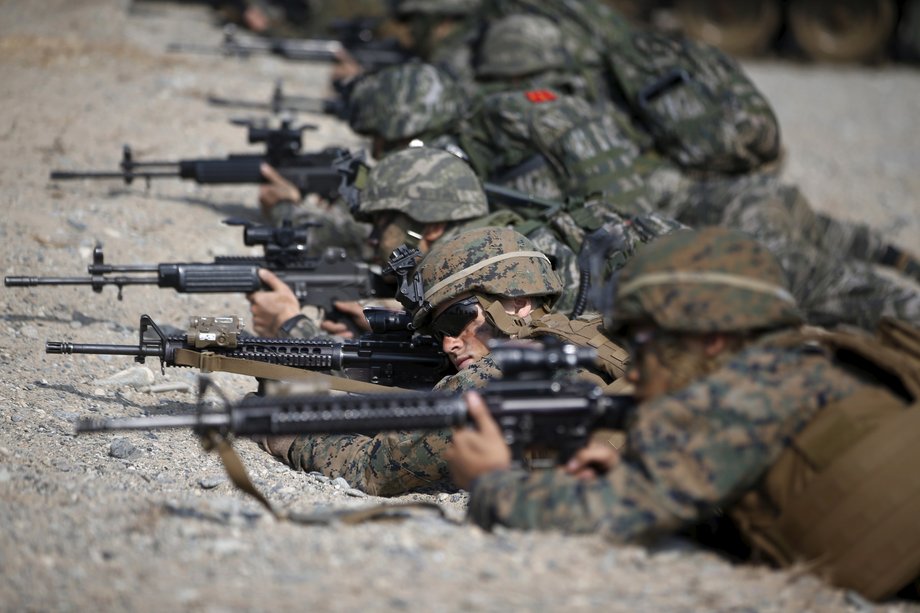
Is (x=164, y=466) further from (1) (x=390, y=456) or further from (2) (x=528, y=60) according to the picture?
(2) (x=528, y=60)

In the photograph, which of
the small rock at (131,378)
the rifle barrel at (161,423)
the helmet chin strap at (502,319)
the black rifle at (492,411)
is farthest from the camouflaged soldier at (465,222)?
the rifle barrel at (161,423)

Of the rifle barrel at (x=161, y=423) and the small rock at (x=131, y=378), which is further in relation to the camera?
the small rock at (x=131, y=378)

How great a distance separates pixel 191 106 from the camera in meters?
12.5

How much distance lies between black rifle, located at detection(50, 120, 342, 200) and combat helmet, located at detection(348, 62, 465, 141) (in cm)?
61

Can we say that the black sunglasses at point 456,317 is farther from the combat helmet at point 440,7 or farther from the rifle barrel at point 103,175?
the combat helmet at point 440,7

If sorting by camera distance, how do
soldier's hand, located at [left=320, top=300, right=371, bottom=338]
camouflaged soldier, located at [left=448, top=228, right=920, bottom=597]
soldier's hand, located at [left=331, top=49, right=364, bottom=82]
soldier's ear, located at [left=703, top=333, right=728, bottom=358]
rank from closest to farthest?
camouflaged soldier, located at [left=448, top=228, right=920, bottom=597] < soldier's ear, located at [left=703, top=333, right=728, bottom=358] < soldier's hand, located at [left=320, top=300, right=371, bottom=338] < soldier's hand, located at [left=331, top=49, right=364, bottom=82]

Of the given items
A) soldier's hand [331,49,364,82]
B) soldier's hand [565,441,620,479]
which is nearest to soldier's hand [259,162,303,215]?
soldier's hand [331,49,364,82]

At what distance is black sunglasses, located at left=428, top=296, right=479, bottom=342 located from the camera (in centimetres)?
512

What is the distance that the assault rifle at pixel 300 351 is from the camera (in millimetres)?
5516

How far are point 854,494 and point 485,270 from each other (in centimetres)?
205

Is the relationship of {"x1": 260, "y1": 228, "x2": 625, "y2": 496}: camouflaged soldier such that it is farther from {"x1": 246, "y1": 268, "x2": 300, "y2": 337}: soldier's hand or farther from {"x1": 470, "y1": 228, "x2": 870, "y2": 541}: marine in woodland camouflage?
{"x1": 246, "y1": 268, "x2": 300, "y2": 337}: soldier's hand

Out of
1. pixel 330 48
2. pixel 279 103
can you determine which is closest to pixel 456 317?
pixel 279 103

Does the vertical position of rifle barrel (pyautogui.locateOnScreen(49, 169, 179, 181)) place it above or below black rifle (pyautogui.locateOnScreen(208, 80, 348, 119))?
above

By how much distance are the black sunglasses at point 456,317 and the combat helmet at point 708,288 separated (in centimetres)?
140
